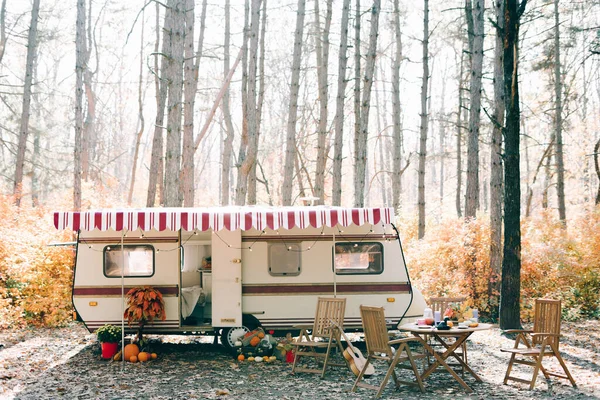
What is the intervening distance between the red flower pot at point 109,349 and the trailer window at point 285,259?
2709 millimetres

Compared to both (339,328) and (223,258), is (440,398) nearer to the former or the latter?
(339,328)

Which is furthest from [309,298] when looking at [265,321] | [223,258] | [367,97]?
[367,97]

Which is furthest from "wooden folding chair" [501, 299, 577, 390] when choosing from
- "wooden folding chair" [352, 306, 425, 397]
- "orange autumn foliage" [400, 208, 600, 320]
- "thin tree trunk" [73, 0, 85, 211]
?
"thin tree trunk" [73, 0, 85, 211]

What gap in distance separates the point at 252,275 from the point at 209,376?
196cm

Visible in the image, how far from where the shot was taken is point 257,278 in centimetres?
1021

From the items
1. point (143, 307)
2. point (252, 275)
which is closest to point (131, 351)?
point (143, 307)

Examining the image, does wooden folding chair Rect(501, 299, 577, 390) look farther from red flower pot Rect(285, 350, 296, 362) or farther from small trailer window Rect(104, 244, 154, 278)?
small trailer window Rect(104, 244, 154, 278)

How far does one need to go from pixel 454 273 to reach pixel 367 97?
5.72 meters

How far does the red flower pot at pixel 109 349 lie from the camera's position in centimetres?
980

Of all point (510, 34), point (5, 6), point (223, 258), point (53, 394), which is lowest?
point (53, 394)

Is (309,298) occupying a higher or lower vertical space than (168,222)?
lower

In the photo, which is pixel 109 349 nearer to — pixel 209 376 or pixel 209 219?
→ pixel 209 376

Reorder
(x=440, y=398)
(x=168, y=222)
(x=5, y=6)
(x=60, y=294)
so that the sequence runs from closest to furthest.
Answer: (x=440, y=398), (x=168, y=222), (x=60, y=294), (x=5, y=6)

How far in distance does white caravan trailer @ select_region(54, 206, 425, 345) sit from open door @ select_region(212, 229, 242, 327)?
0.02m
